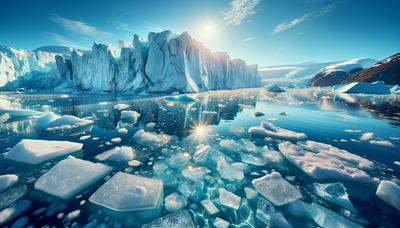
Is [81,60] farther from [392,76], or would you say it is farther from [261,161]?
[392,76]

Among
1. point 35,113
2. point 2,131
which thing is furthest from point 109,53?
point 2,131

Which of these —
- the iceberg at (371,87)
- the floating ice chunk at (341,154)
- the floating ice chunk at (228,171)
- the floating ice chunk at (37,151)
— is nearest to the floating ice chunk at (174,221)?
the floating ice chunk at (228,171)

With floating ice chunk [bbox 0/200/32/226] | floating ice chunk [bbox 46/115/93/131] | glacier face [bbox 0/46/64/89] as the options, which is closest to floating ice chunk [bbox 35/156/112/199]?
floating ice chunk [bbox 0/200/32/226]

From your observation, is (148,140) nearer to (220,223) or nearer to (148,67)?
(220,223)

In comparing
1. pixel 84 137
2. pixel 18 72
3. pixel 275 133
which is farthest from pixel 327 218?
pixel 18 72

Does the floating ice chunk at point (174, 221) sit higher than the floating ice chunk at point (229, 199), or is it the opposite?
the floating ice chunk at point (174, 221)

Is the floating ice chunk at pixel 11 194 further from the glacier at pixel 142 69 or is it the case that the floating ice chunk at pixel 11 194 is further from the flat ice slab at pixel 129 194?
the glacier at pixel 142 69

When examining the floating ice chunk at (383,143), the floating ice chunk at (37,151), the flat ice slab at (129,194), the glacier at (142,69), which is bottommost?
the floating ice chunk at (383,143)
